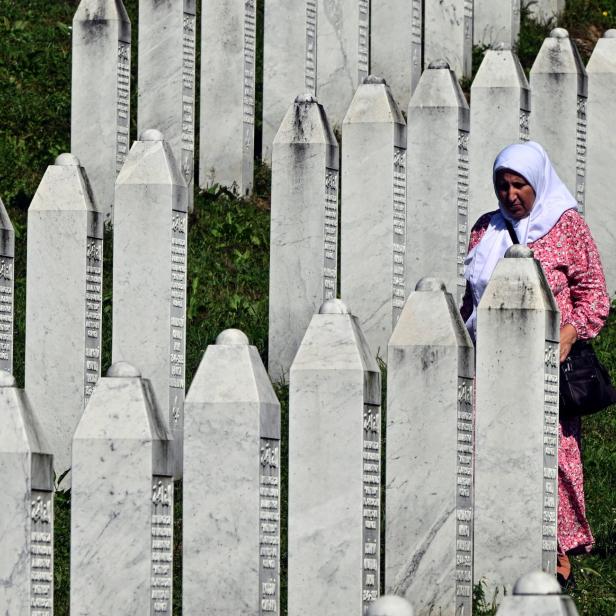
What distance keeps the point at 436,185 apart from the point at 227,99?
7.03 feet

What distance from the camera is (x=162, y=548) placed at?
676 centimetres

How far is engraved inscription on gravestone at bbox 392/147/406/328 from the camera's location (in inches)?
391

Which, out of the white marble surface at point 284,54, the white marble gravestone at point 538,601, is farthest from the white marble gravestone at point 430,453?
the white marble surface at point 284,54

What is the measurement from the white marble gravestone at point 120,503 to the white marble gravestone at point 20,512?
0.11 m

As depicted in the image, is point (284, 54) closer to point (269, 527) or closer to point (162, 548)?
point (269, 527)

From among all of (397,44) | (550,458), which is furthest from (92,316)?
(397,44)

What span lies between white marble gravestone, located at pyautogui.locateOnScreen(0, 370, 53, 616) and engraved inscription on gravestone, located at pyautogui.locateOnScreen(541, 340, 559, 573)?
5.43 ft

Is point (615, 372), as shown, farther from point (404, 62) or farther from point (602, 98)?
point (404, 62)

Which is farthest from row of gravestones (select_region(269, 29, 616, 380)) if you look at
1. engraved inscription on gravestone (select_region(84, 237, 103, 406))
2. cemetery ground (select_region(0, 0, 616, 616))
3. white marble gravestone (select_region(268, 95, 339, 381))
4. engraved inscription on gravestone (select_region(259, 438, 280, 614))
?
engraved inscription on gravestone (select_region(259, 438, 280, 614))

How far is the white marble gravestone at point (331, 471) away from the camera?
6.92 m

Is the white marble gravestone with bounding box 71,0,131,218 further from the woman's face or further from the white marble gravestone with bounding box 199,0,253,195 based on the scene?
the woman's face

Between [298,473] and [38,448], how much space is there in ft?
2.71

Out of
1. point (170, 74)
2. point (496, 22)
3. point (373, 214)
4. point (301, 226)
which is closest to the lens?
point (301, 226)

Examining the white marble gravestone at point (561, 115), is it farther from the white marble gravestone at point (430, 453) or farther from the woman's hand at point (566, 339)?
the white marble gravestone at point (430, 453)
